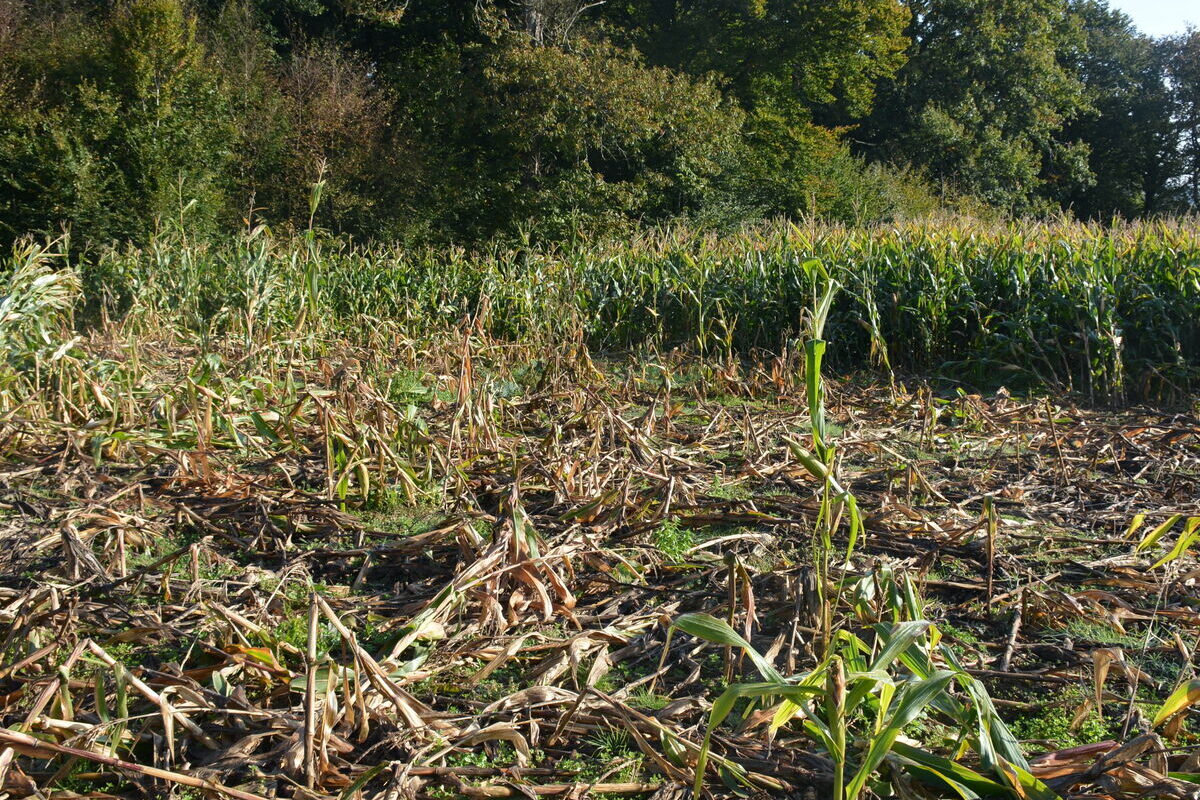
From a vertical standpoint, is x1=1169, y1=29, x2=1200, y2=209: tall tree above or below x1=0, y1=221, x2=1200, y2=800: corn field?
above

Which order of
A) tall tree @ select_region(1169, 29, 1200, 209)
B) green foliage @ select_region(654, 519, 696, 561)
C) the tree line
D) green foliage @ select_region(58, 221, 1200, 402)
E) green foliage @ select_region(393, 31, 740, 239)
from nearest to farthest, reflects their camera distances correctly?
green foliage @ select_region(654, 519, 696, 561)
green foliage @ select_region(58, 221, 1200, 402)
the tree line
green foliage @ select_region(393, 31, 740, 239)
tall tree @ select_region(1169, 29, 1200, 209)

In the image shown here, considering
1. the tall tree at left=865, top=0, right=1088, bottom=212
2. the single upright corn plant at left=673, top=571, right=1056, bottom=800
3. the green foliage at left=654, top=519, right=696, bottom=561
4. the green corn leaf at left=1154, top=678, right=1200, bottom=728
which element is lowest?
the green foliage at left=654, top=519, right=696, bottom=561

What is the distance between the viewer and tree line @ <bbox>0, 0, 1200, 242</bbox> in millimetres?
16109

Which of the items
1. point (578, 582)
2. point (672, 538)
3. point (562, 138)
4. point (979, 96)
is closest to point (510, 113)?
point (562, 138)

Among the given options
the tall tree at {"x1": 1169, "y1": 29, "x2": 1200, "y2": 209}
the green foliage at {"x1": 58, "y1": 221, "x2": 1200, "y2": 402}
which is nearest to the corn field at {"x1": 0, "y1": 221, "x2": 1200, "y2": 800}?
the green foliage at {"x1": 58, "y1": 221, "x2": 1200, "y2": 402}

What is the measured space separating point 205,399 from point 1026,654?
11.6 feet

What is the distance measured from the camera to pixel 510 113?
19297 millimetres

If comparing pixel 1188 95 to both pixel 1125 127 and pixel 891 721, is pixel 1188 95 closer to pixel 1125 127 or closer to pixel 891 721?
pixel 1125 127

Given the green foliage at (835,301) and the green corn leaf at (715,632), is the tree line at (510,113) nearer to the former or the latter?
the green foliage at (835,301)

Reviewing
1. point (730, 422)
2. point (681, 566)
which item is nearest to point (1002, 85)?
point (730, 422)

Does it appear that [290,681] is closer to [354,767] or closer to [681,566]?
[354,767]

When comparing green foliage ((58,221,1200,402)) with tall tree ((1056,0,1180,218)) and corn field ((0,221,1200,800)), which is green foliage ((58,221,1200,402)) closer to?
corn field ((0,221,1200,800))

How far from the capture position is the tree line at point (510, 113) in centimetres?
1611

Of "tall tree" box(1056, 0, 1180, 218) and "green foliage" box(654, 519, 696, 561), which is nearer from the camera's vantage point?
"green foliage" box(654, 519, 696, 561)
